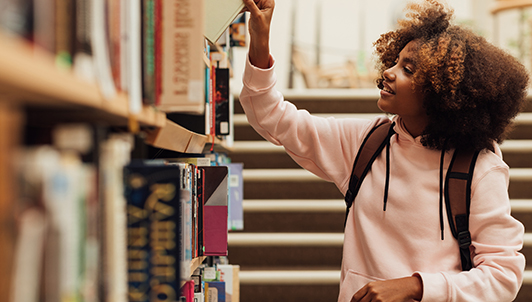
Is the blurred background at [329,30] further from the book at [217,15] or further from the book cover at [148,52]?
the book cover at [148,52]

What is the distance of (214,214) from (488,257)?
2.44 ft

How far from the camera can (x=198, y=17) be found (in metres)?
0.68

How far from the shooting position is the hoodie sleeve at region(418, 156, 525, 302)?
1113 mm

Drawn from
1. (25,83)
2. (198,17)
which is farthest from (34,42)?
(198,17)

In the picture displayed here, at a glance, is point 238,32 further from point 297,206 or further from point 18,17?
point 18,17

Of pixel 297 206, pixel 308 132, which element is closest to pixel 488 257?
pixel 308 132

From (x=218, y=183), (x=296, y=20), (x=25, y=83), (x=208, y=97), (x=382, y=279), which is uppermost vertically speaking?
(x=296, y=20)

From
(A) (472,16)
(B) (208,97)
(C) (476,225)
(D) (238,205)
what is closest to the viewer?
(C) (476,225)

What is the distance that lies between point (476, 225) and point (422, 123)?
330mm

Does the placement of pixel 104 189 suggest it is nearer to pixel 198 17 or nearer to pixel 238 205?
pixel 198 17

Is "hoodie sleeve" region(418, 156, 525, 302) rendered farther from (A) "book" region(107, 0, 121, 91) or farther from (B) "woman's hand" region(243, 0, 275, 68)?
(A) "book" region(107, 0, 121, 91)

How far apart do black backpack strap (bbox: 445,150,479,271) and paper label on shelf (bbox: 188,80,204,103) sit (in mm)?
819

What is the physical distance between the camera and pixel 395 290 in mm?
1115

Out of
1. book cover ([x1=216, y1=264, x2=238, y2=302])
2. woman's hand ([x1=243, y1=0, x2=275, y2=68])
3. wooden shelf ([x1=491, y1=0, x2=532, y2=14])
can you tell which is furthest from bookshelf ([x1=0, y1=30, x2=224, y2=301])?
wooden shelf ([x1=491, y1=0, x2=532, y2=14])
